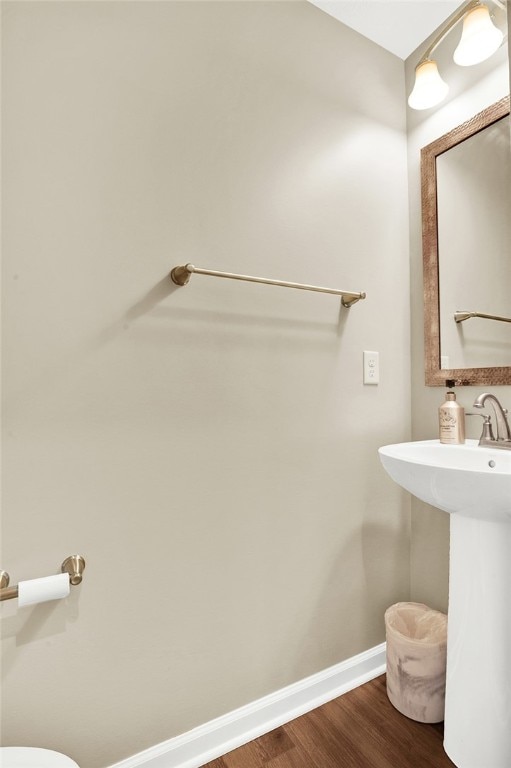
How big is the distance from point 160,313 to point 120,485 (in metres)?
0.45

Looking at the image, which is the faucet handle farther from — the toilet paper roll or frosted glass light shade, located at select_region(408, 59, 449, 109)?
the toilet paper roll

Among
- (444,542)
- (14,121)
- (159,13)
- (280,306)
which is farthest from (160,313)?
(444,542)

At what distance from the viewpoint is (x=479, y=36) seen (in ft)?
3.61

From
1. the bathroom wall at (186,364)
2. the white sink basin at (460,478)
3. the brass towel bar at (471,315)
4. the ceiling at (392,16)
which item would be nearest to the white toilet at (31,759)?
the bathroom wall at (186,364)

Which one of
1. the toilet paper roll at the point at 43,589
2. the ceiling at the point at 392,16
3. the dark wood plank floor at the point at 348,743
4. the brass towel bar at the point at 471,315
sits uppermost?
the ceiling at the point at 392,16

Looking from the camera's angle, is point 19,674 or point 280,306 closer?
point 19,674

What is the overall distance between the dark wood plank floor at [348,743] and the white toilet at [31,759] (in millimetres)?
516

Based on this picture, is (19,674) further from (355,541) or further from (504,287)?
(504,287)

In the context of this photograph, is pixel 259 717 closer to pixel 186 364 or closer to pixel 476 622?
pixel 476 622

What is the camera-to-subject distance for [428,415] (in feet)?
4.68

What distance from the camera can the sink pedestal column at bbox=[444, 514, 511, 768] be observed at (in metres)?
0.92

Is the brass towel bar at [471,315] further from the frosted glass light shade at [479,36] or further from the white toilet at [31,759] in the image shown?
the white toilet at [31,759]

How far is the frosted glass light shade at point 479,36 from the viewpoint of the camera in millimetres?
1088

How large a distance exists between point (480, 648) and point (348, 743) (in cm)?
48
